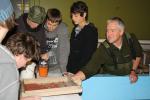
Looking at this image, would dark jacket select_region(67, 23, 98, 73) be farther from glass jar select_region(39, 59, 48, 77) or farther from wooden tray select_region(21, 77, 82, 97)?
wooden tray select_region(21, 77, 82, 97)

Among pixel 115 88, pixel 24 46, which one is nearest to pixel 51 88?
pixel 24 46

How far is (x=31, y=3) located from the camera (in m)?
4.09

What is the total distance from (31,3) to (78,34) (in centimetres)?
135

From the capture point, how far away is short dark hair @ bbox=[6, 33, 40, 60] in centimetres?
172

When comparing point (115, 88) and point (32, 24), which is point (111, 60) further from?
point (32, 24)

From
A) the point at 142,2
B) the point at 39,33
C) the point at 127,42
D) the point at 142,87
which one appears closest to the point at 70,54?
the point at 39,33

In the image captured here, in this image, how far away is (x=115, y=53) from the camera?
2719 millimetres

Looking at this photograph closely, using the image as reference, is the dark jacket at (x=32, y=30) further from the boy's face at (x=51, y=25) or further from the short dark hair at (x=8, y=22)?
the short dark hair at (x=8, y=22)

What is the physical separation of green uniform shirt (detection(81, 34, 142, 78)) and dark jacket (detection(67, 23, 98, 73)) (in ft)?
0.93

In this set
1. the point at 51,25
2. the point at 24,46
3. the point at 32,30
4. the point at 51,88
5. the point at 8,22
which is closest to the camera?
the point at 8,22

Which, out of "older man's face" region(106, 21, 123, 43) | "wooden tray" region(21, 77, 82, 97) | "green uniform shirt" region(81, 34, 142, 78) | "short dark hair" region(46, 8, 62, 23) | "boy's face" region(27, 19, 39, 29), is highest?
"short dark hair" region(46, 8, 62, 23)

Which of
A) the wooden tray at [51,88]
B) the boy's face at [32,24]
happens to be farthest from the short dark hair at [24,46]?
the boy's face at [32,24]

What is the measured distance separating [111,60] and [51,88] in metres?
0.82

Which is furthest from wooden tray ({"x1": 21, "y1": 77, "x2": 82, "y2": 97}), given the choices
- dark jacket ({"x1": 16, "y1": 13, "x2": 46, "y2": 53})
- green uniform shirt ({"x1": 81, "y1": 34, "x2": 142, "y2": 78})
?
dark jacket ({"x1": 16, "y1": 13, "x2": 46, "y2": 53})
